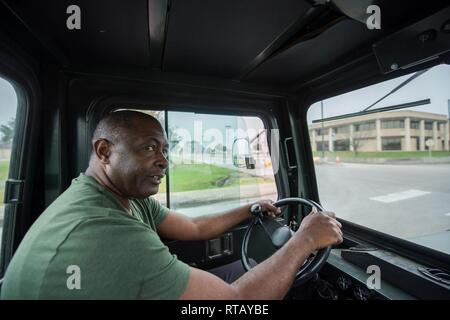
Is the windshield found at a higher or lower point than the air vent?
higher

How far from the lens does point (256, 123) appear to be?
256cm

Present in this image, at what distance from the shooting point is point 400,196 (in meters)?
1.87

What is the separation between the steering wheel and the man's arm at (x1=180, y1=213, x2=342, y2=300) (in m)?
0.09

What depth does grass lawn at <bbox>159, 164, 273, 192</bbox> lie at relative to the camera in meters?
2.22

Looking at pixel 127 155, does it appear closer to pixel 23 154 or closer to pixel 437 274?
pixel 23 154

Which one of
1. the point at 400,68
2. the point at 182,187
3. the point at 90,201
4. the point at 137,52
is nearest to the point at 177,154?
the point at 182,187

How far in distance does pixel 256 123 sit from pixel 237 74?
1.92 feet

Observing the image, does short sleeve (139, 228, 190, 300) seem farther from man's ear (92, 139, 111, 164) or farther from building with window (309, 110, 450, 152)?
building with window (309, 110, 450, 152)

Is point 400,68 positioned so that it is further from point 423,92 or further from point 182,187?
point 182,187

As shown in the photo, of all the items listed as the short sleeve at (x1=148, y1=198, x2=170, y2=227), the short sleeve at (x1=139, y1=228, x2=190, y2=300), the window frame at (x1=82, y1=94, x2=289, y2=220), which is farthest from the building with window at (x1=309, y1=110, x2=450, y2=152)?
the short sleeve at (x1=139, y1=228, x2=190, y2=300)

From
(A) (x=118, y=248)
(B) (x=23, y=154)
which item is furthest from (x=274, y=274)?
(B) (x=23, y=154)

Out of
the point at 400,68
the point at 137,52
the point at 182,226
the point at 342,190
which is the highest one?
the point at 137,52

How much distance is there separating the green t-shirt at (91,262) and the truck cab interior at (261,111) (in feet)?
2.52

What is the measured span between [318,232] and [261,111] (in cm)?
152
